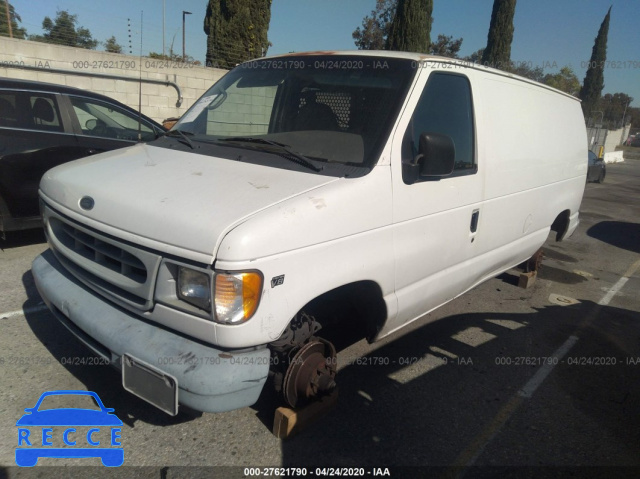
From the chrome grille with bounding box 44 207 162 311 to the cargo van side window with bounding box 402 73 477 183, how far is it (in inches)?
64.2

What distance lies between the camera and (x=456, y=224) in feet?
11.3

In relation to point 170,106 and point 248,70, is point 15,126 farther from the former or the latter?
point 170,106

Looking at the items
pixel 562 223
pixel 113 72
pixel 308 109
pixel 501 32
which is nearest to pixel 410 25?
pixel 501 32

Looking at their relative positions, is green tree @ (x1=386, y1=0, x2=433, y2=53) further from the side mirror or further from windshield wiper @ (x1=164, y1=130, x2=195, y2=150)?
the side mirror

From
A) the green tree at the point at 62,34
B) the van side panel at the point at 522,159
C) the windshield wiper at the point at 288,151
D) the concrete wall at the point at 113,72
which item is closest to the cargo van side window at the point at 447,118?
the van side panel at the point at 522,159

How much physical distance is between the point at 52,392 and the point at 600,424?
3559 mm

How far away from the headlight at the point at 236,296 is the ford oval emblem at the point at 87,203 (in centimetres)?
101

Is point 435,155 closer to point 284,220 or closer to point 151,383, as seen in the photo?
point 284,220

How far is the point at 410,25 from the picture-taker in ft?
55.6

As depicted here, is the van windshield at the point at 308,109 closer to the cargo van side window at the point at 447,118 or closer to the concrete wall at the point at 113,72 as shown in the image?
the cargo van side window at the point at 447,118

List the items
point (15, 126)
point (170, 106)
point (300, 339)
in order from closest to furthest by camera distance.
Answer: point (300, 339), point (15, 126), point (170, 106)

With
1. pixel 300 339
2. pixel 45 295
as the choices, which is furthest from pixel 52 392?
pixel 300 339

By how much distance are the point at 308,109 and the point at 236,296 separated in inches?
68.5

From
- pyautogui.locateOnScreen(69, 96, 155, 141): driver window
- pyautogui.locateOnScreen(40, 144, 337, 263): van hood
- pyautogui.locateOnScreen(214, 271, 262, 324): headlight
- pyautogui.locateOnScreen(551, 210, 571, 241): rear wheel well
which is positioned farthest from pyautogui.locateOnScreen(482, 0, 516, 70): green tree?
pyautogui.locateOnScreen(214, 271, 262, 324): headlight
